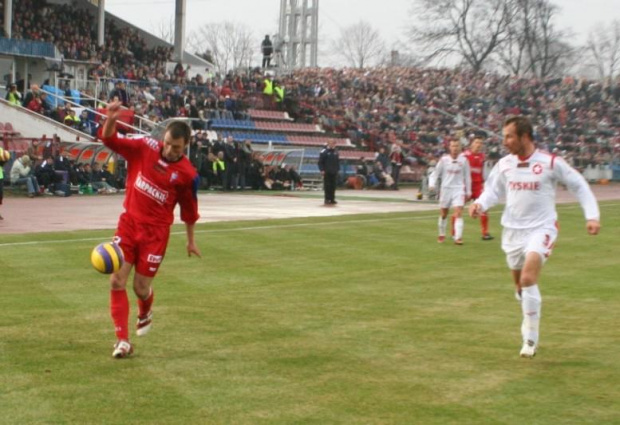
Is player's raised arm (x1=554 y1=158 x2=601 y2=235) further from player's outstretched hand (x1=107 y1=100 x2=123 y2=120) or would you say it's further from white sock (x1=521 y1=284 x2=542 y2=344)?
player's outstretched hand (x1=107 y1=100 x2=123 y2=120)

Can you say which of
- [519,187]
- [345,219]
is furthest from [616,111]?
[519,187]

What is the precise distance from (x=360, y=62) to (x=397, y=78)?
48.2m

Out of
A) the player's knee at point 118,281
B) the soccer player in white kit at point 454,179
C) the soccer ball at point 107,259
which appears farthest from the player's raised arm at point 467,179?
the soccer ball at point 107,259

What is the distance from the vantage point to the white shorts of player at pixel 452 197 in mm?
20625

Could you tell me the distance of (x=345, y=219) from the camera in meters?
25.5

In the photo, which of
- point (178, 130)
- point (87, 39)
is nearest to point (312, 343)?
point (178, 130)

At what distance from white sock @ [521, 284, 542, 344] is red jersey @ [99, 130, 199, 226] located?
9.52ft

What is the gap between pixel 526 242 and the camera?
931 centimetres

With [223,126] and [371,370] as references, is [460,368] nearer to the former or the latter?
[371,370]

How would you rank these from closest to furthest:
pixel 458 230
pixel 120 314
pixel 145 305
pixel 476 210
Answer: pixel 120 314, pixel 145 305, pixel 476 210, pixel 458 230

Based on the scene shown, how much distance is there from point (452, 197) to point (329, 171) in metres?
12.0

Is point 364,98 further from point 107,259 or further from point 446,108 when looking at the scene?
point 107,259

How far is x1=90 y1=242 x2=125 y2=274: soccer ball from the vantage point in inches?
335

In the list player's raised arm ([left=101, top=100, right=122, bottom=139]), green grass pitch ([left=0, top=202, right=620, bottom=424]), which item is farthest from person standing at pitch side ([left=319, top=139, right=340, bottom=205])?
player's raised arm ([left=101, top=100, right=122, bottom=139])
